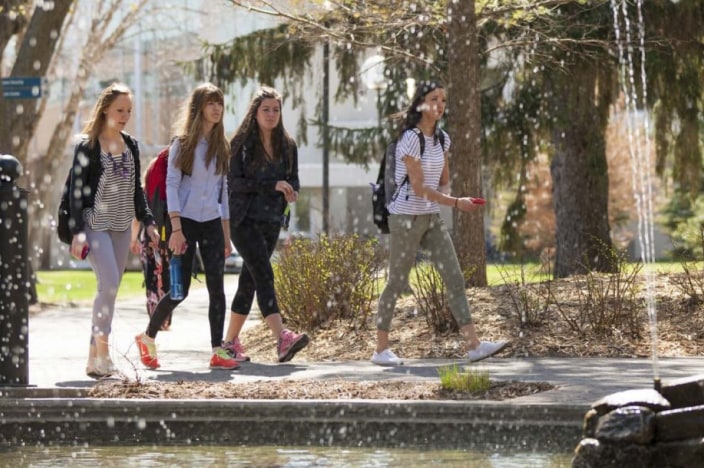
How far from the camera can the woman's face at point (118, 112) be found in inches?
363

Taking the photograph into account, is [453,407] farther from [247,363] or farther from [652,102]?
[652,102]

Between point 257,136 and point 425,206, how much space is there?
4.45ft

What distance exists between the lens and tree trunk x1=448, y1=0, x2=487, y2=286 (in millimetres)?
12914

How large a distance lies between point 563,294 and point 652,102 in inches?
341

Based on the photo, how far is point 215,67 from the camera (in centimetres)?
2159

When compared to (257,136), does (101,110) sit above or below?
above

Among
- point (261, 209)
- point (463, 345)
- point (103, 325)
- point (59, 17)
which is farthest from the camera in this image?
point (59, 17)

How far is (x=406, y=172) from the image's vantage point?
9555 millimetres

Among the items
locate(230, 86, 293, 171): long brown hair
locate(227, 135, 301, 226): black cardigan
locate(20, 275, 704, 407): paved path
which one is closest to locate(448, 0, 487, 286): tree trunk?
locate(20, 275, 704, 407): paved path

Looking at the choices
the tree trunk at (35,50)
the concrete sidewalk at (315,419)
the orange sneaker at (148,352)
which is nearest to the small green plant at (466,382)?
the concrete sidewalk at (315,419)

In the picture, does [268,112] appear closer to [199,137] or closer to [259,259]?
[199,137]

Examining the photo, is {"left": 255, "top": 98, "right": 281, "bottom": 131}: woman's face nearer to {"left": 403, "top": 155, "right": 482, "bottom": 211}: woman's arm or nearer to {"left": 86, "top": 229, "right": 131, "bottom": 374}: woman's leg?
{"left": 403, "top": 155, "right": 482, "bottom": 211}: woman's arm

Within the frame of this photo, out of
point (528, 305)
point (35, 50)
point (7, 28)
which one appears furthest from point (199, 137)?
point (35, 50)

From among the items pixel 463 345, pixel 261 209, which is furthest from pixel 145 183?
pixel 463 345
